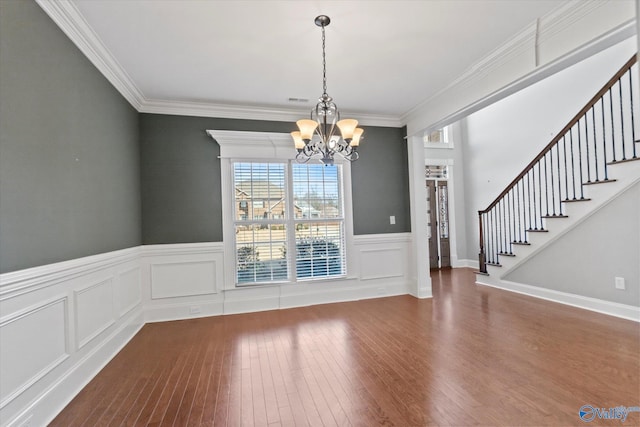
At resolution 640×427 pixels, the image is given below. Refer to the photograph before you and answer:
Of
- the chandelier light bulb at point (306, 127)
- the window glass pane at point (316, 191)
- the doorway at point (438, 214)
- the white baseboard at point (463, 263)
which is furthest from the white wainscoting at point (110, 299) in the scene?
the white baseboard at point (463, 263)

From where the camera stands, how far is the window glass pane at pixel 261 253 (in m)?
4.23

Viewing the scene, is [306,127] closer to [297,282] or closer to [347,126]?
[347,126]

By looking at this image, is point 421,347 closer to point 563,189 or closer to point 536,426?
point 536,426

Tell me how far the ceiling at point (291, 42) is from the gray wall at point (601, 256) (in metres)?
2.54

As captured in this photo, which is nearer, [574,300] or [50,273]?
[50,273]

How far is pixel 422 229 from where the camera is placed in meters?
4.71

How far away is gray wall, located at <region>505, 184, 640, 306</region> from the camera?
11.1 ft

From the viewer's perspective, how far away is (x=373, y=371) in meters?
2.43

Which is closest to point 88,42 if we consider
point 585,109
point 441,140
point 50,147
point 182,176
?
point 50,147

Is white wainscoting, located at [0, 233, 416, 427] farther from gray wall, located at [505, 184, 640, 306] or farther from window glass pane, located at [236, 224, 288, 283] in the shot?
gray wall, located at [505, 184, 640, 306]

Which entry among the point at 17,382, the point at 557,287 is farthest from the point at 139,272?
the point at 557,287

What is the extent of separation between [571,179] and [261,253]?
4975mm

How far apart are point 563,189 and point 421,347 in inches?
155

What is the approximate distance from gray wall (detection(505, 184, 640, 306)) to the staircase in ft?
0.37
